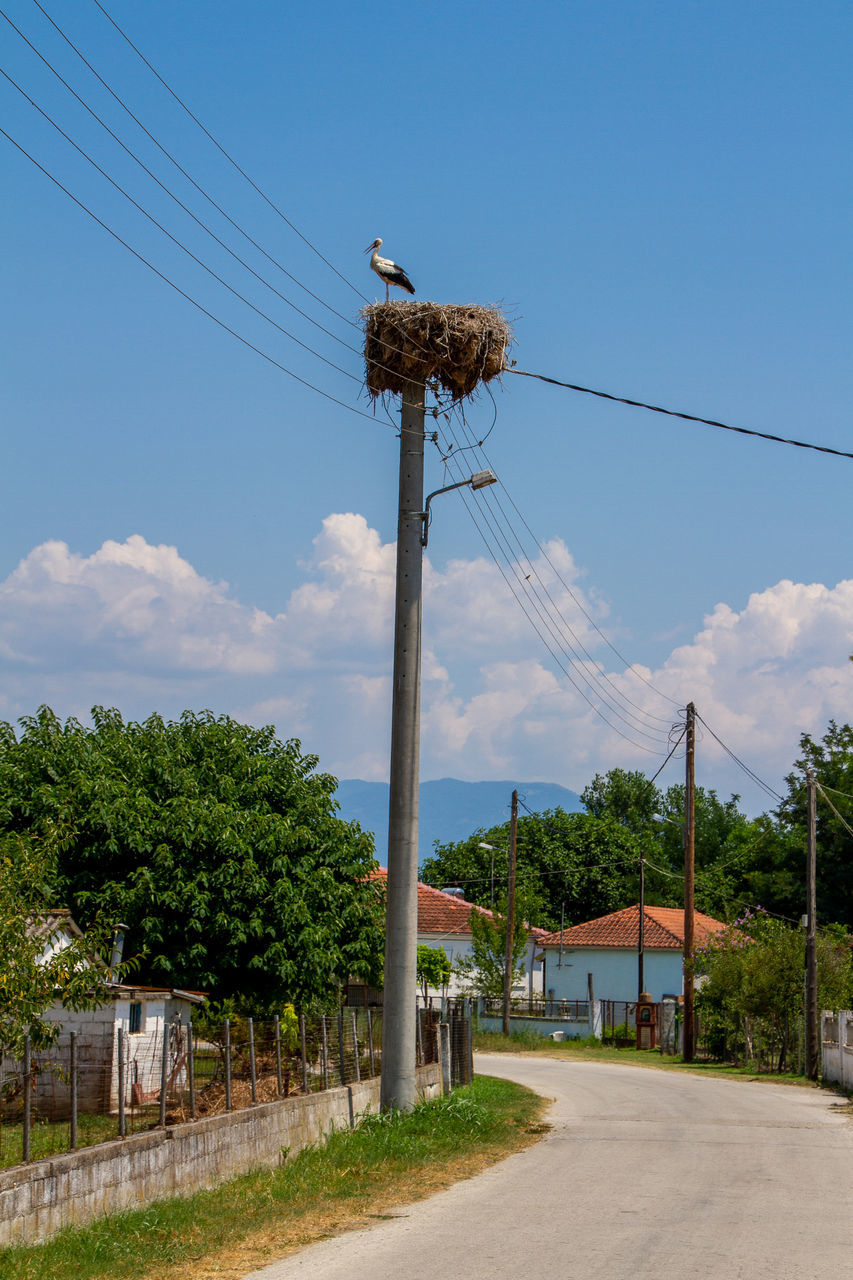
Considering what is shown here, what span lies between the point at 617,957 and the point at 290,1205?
163 feet

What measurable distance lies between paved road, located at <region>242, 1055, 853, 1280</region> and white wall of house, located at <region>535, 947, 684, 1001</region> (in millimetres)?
38562

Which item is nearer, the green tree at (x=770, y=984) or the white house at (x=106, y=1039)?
the white house at (x=106, y=1039)

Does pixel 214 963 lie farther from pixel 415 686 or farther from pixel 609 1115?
pixel 415 686

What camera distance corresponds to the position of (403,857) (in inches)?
666

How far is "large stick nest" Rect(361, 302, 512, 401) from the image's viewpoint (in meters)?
17.3

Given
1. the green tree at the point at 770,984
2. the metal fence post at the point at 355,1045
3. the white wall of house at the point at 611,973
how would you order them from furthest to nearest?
1. the white wall of house at the point at 611,973
2. the green tree at the point at 770,984
3. the metal fence post at the point at 355,1045

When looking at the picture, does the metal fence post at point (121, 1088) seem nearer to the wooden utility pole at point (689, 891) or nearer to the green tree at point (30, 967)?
the green tree at point (30, 967)

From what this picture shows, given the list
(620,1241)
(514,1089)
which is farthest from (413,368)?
(514,1089)

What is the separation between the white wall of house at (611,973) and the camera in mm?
58094

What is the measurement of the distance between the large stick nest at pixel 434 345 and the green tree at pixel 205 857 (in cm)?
1033

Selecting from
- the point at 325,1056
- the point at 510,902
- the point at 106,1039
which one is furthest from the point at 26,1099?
the point at 510,902

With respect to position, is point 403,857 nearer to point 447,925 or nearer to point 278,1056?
point 278,1056

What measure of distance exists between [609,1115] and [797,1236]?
37.5 ft

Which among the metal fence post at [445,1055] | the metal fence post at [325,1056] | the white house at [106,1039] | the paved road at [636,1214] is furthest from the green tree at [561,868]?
the metal fence post at [325,1056]
